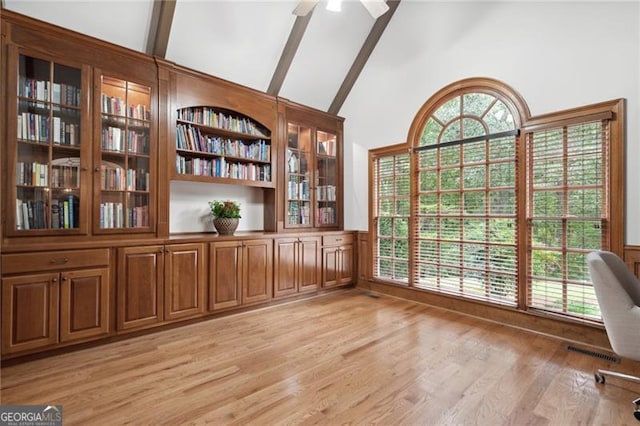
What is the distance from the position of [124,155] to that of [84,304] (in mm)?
1408

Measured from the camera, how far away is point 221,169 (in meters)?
3.82

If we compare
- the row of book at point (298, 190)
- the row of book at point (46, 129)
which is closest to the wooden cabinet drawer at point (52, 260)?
the row of book at point (46, 129)

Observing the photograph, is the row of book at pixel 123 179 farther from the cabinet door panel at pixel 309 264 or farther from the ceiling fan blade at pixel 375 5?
the ceiling fan blade at pixel 375 5

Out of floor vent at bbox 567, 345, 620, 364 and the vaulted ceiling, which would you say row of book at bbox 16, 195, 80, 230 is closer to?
the vaulted ceiling

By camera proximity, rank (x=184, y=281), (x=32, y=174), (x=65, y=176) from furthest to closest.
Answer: (x=184, y=281) < (x=65, y=176) < (x=32, y=174)

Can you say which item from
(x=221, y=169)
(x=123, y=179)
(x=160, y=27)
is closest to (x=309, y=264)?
(x=221, y=169)

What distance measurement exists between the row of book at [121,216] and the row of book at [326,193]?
7.90ft

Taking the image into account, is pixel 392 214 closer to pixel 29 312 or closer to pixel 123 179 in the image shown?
pixel 123 179

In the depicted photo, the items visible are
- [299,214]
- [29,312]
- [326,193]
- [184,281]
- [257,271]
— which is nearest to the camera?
[29,312]

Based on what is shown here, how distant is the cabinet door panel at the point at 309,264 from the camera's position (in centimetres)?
426

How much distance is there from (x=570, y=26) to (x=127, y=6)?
4.20 meters

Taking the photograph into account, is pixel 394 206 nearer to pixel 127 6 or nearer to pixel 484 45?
pixel 484 45

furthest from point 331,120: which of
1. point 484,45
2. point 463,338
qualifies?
point 463,338

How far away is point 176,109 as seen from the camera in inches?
135
